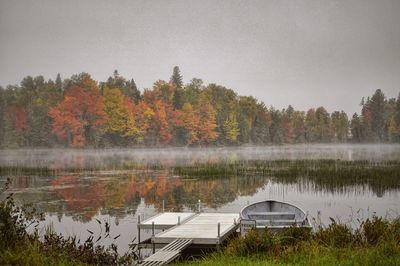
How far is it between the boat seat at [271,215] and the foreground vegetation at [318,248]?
66.2 inches

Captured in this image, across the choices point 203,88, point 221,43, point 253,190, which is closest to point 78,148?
point 203,88

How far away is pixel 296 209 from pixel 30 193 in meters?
8.86

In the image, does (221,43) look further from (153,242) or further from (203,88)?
(153,242)

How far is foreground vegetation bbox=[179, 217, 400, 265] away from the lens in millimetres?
6312

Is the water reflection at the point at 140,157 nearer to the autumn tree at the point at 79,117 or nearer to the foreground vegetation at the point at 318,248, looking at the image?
the autumn tree at the point at 79,117

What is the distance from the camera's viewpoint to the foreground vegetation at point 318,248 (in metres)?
6.31

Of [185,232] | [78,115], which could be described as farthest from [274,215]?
[78,115]

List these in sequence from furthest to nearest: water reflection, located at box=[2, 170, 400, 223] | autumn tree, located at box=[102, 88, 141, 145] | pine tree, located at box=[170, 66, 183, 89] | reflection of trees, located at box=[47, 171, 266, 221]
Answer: pine tree, located at box=[170, 66, 183, 89], autumn tree, located at box=[102, 88, 141, 145], reflection of trees, located at box=[47, 171, 266, 221], water reflection, located at box=[2, 170, 400, 223]

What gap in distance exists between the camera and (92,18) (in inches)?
3034

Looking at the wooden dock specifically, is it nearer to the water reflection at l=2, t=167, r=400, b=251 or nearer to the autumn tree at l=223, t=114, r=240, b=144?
the water reflection at l=2, t=167, r=400, b=251

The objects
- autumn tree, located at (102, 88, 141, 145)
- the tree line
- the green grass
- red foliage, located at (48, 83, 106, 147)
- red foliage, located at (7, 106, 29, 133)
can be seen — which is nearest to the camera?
the green grass

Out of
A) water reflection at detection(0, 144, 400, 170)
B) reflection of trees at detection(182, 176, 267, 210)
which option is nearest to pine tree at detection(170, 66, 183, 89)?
water reflection at detection(0, 144, 400, 170)

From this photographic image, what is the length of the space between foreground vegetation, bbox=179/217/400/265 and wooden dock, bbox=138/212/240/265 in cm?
64

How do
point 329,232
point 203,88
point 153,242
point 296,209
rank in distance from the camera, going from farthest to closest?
1. point 203,88
2. point 296,209
3. point 153,242
4. point 329,232
